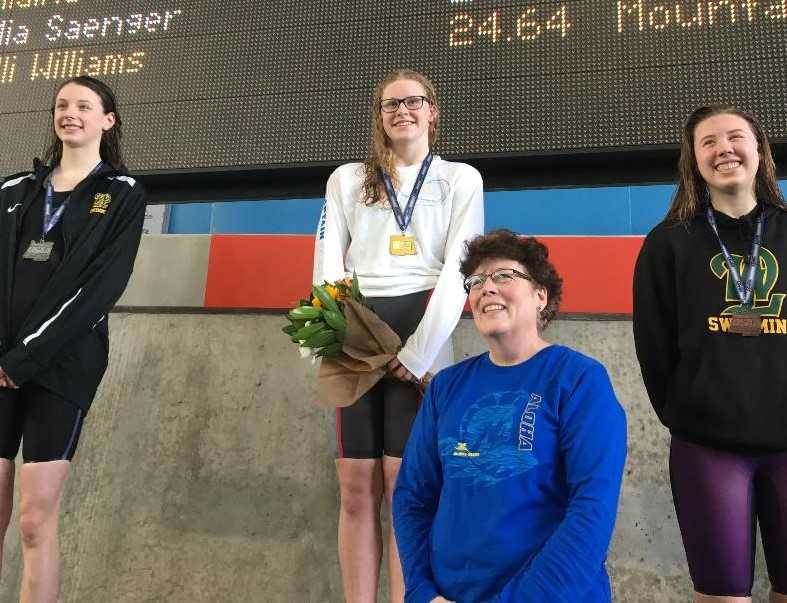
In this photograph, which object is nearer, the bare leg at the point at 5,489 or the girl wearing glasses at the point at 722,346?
the girl wearing glasses at the point at 722,346

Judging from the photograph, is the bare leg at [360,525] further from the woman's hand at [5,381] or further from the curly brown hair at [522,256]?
the woman's hand at [5,381]

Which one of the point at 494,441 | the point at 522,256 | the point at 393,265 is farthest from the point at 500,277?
the point at 393,265

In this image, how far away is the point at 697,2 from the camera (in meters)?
2.69

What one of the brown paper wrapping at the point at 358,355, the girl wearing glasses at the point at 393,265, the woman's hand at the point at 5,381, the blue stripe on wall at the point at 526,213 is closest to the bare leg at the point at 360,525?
the girl wearing glasses at the point at 393,265

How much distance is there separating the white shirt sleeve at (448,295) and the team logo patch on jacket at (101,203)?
1.01 metres

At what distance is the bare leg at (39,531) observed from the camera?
5.94 feet

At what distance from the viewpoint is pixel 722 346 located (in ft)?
5.09

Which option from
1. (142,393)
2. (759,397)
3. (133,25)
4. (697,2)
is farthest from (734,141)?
(133,25)

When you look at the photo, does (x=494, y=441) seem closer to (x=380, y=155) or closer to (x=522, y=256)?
(x=522, y=256)

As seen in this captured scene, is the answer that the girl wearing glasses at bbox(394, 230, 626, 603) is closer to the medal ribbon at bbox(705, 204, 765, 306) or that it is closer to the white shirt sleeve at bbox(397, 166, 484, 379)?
the white shirt sleeve at bbox(397, 166, 484, 379)

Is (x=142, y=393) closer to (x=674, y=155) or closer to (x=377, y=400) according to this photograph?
(x=377, y=400)

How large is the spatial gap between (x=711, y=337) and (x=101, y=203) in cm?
172

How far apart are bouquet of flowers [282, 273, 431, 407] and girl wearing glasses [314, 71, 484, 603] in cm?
5

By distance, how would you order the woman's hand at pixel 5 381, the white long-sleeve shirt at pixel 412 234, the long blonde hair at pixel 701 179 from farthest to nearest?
the white long-sleeve shirt at pixel 412 234, the woman's hand at pixel 5 381, the long blonde hair at pixel 701 179
